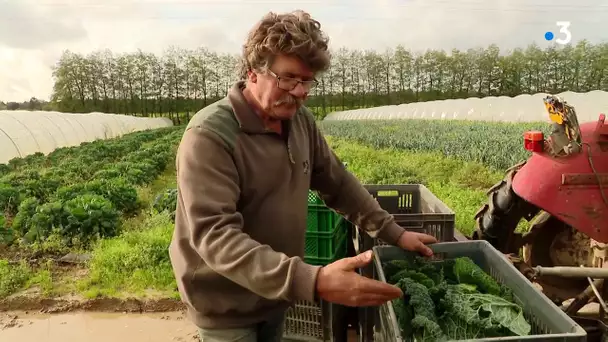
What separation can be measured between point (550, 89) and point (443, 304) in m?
31.6

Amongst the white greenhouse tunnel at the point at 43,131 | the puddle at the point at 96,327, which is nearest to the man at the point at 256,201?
the puddle at the point at 96,327

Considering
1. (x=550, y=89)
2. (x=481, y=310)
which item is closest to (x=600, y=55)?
(x=550, y=89)

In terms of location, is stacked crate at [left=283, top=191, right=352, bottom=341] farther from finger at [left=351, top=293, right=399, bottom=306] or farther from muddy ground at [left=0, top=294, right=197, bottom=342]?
finger at [left=351, top=293, right=399, bottom=306]

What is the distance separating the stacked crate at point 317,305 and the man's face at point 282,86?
131cm

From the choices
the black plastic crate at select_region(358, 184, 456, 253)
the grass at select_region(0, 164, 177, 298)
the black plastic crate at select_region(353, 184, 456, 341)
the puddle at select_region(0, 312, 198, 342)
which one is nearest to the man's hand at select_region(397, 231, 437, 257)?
the black plastic crate at select_region(353, 184, 456, 341)

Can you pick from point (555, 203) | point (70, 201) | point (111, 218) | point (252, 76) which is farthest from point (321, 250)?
point (70, 201)

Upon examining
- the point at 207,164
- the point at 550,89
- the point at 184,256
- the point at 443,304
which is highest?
the point at 550,89

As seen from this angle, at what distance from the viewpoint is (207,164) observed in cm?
151

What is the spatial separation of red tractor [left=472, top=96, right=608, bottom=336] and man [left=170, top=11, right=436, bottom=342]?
1360 millimetres

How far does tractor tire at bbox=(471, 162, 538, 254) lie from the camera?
3135 mm

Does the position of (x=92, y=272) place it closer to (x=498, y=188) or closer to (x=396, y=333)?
(x=498, y=188)

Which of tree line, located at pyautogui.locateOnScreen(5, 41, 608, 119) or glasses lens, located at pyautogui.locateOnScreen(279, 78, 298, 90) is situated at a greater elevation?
tree line, located at pyautogui.locateOnScreen(5, 41, 608, 119)

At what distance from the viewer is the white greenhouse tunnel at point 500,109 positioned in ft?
62.7

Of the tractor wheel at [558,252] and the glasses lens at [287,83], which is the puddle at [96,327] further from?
the glasses lens at [287,83]
